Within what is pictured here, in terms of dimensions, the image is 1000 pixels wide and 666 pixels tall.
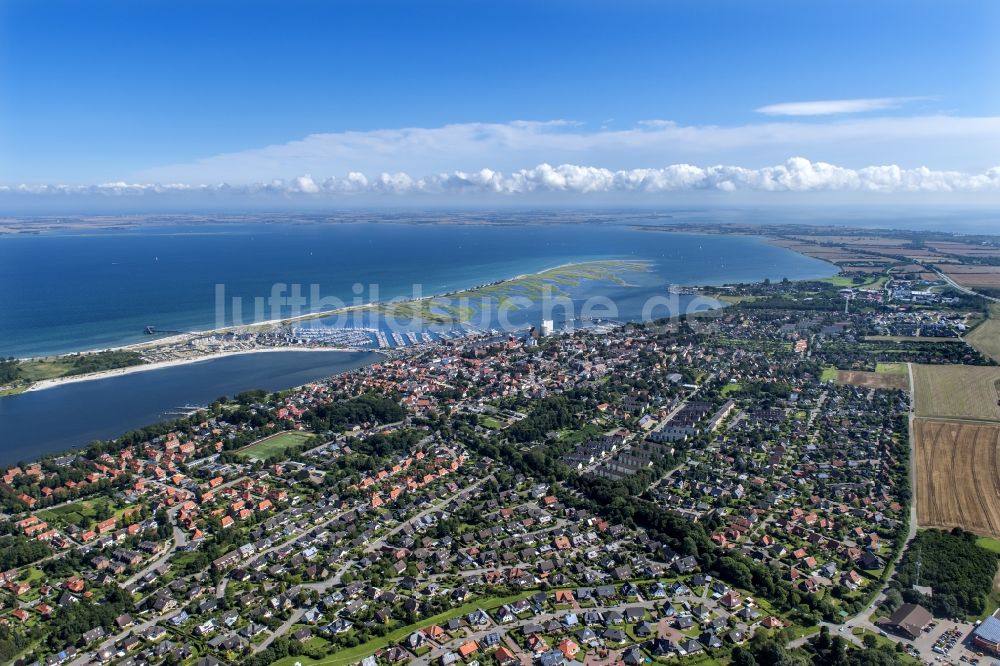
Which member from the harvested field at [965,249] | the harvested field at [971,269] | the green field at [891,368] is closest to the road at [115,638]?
the green field at [891,368]

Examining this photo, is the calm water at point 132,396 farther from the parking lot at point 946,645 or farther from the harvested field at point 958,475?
the parking lot at point 946,645

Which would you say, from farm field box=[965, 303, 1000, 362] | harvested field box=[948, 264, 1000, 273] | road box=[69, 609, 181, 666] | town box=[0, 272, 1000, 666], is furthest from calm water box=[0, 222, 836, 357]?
road box=[69, 609, 181, 666]

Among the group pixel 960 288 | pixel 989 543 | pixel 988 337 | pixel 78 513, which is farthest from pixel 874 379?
pixel 960 288

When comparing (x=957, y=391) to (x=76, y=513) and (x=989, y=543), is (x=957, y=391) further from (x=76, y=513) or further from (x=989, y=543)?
(x=76, y=513)

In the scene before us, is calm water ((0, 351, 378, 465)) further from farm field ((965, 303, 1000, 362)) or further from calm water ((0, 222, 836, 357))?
farm field ((965, 303, 1000, 362))

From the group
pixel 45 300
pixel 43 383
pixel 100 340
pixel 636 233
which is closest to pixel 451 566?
pixel 43 383
